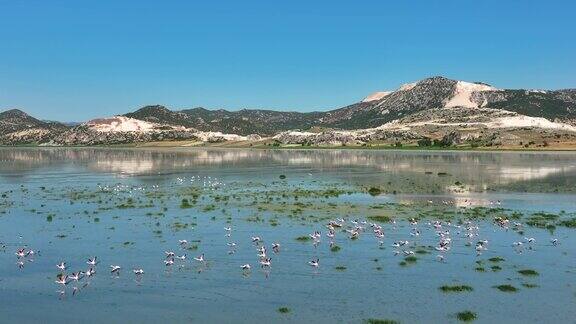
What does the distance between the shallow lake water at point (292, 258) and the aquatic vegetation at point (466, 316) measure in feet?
0.83

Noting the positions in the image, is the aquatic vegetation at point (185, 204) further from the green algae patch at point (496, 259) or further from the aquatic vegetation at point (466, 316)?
the aquatic vegetation at point (466, 316)

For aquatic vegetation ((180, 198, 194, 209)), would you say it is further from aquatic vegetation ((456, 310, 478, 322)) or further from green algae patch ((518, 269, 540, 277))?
aquatic vegetation ((456, 310, 478, 322))

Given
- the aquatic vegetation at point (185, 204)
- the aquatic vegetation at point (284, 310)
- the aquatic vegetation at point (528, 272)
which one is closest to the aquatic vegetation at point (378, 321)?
the aquatic vegetation at point (284, 310)

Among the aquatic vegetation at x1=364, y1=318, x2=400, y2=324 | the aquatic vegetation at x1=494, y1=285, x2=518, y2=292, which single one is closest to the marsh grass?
the aquatic vegetation at x1=494, y1=285, x2=518, y2=292

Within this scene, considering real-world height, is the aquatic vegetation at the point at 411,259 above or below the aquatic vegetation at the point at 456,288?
above

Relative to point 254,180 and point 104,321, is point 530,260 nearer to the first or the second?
point 104,321

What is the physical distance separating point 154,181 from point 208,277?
216 feet

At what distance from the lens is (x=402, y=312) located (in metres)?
25.0

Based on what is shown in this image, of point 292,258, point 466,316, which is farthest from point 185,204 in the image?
point 466,316

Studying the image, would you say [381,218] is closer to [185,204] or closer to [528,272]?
[528,272]

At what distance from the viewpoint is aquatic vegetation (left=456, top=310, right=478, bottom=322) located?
24.0 m

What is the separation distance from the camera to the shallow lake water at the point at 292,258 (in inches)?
1004

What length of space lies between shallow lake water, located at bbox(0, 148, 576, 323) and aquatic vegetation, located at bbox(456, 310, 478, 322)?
252 mm

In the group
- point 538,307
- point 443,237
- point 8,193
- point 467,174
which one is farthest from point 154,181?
point 538,307
